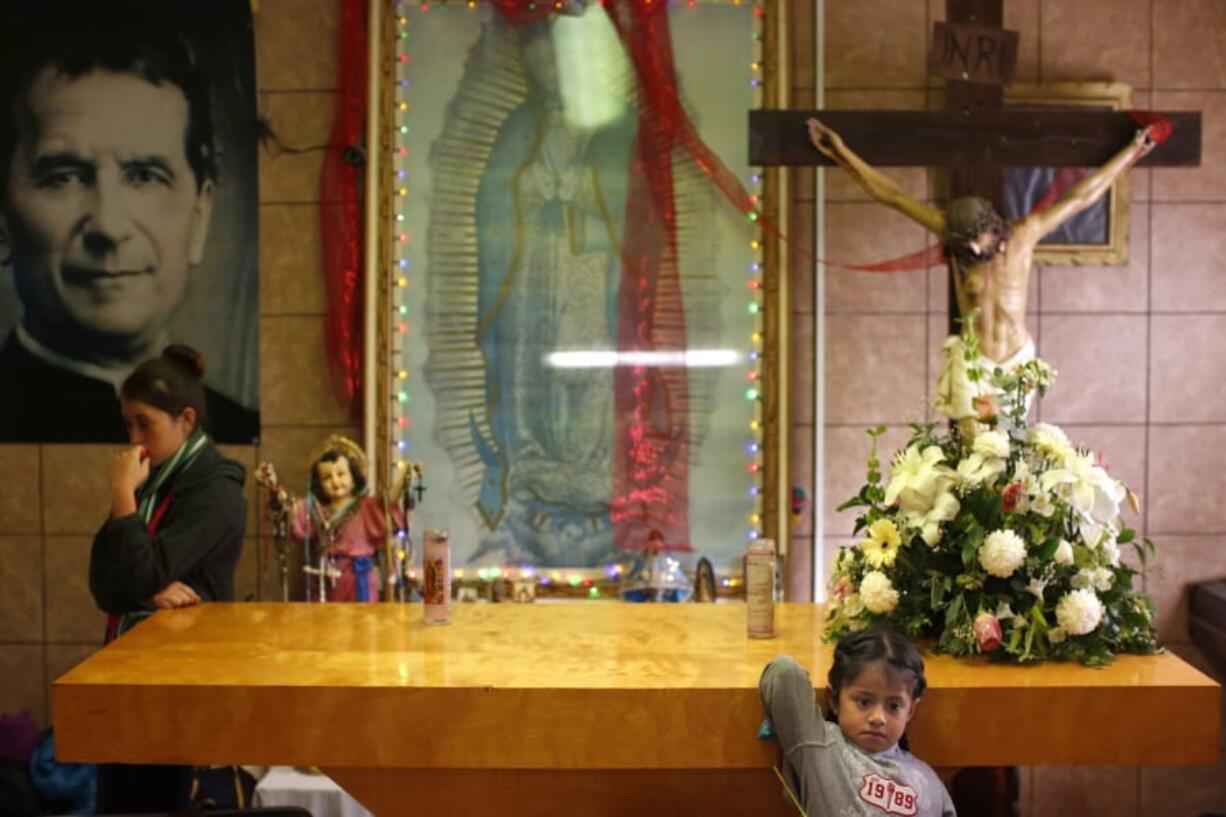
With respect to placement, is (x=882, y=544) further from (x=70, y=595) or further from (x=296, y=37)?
(x=70, y=595)

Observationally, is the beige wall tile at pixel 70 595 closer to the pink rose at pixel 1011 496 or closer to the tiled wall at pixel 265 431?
the tiled wall at pixel 265 431

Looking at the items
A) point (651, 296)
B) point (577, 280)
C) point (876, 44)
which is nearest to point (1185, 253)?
point (876, 44)

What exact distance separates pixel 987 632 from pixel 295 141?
2.85 metres

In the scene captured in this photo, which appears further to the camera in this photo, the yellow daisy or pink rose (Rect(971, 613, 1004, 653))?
the yellow daisy

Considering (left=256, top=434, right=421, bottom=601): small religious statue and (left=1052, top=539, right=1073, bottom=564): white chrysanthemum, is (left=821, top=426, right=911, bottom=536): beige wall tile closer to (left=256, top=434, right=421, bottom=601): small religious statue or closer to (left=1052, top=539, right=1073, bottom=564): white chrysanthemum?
(left=256, top=434, right=421, bottom=601): small religious statue

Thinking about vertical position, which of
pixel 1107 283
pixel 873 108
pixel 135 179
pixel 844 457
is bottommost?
pixel 844 457

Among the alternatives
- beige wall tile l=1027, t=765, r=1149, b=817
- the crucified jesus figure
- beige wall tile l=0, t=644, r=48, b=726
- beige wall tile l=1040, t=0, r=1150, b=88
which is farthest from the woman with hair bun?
beige wall tile l=1040, t=0, r=1150, b=88

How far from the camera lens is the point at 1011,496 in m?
2.30

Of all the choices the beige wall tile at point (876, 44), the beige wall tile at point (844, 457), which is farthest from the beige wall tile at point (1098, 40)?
the beige wall tile at point (844, 457)

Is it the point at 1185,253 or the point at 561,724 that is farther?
the point at 1185,253

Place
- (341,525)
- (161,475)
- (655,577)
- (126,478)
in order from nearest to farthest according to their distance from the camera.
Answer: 1. (126,478)
2. (161,475)
3. (341,525)
4. (655,577)

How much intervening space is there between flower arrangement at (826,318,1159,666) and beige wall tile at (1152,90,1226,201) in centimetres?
212

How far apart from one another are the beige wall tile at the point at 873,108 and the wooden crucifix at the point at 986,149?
421 millimetres

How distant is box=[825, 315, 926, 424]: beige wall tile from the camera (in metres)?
4.20
